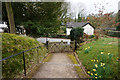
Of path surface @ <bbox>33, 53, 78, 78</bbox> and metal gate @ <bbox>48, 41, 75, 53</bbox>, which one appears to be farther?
metal gate @ <bbox>48, 41, 75, 53</bbox>

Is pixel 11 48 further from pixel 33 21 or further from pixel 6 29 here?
pixel 6 29

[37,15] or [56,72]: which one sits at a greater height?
[37,15]

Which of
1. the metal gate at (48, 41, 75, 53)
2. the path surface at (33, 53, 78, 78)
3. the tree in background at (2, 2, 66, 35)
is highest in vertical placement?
the tree in background at (2, 2, 66, 35)

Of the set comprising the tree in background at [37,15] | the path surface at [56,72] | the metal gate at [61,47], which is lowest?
the path surface at [56,72]

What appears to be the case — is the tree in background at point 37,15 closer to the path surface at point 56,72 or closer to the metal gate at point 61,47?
the metal gate at point 61,47

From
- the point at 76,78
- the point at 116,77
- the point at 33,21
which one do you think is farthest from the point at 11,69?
the point at 33,21

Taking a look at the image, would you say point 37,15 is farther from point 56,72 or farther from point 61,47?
point 56,72

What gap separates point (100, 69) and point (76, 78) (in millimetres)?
852

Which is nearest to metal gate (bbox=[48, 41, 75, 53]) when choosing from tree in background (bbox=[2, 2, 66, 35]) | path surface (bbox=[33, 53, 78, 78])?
tree in background (bbox=[2, 2, 66, 35])

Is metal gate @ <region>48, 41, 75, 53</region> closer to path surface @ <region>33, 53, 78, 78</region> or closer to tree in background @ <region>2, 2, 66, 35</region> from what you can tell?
tree in background @ <region>2, 2, 66, 35</region>

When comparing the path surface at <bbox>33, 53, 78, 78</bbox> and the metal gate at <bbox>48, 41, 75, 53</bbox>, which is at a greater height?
the metal gate at <bbox>48, 41, 75, 53</bbox>

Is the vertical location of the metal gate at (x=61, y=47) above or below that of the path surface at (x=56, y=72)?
above

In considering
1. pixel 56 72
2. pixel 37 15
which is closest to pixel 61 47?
pixel 56 72

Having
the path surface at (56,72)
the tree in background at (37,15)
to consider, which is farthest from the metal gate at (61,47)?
the path surface at (56,72)
